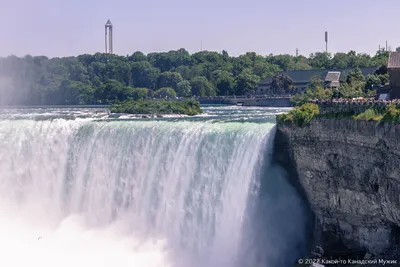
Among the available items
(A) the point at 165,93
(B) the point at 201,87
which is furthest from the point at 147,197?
(A) the point at 165,93

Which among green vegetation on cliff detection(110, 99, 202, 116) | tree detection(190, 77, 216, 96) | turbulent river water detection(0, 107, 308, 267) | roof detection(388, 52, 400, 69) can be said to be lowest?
turbulent river water detection(0, 107, 308, 267)

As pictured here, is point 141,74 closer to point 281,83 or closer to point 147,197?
point 281,83

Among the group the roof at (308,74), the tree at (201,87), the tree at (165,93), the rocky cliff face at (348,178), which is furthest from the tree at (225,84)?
the rocky cliff face at (348,178)

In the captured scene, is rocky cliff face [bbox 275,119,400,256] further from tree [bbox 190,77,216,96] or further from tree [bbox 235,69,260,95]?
tree [bbox 190,77,216,96]

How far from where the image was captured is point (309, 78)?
309 ft

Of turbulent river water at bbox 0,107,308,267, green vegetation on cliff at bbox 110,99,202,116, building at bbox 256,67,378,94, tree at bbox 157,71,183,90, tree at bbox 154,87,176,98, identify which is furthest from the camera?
tree at bbox 157,71,183,90

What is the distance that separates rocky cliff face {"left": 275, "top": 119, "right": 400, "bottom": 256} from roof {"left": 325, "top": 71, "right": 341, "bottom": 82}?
55130mm

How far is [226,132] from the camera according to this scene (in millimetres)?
34688

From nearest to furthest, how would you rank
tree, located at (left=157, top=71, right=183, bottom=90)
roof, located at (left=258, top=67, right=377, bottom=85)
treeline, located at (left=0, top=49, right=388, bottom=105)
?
1. roof, located at (left=258, top=67, right=377, bottom=85)
2. treeline, located at (left=0, top=49, right=388, bottom=105)
3. tree, located at (left=157, top=71, right=183, bottom=90)

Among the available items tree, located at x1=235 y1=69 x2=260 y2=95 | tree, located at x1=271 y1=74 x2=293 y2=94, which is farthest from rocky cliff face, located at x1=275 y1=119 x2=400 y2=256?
tree, located at x1=235 y1=69 x2=260 y2=95

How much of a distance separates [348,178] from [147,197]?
433 inches

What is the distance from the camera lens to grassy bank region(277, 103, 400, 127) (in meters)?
27.0

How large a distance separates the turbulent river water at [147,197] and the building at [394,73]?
19.8 ft

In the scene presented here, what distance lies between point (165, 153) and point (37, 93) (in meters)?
88.5
